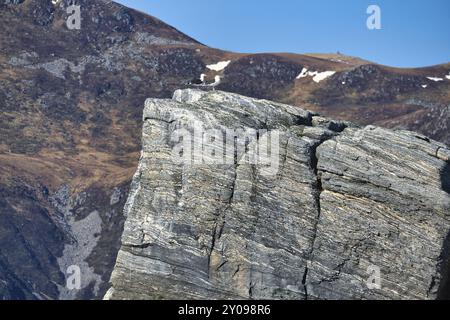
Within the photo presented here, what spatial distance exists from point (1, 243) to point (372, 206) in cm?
14477

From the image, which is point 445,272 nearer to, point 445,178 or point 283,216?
point 445,178

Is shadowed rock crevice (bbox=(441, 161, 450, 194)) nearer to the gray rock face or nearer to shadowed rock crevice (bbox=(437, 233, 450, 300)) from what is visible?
the gray rock face

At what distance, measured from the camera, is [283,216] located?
35.4m

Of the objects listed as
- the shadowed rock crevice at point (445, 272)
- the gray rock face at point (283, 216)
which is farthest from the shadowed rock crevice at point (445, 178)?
the shadowed rock crevice at point (445, 272)

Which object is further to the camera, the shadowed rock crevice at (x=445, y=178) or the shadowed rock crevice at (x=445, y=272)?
the shadowed rock crevice at (x=445, y=178)

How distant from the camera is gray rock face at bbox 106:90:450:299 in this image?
114ft

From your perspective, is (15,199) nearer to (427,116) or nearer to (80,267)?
(80,267)

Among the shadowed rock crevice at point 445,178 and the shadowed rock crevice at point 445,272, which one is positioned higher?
the shadowed rock crevice at point 445,178

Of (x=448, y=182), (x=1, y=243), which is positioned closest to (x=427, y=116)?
(x=1, y=243)

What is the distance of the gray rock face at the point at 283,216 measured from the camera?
3462 centimetres

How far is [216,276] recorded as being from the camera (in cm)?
3559

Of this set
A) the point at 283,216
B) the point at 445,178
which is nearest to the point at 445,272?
the point at 445,178

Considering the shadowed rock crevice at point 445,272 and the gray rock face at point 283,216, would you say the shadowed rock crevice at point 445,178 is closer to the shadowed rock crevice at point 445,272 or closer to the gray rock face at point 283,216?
the gray rock face at point 283,216

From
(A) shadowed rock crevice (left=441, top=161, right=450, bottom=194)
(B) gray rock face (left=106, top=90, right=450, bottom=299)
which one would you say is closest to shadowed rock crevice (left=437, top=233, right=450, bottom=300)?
(B) gray rock face (left=106, top=90, right=450, bottom=299)
